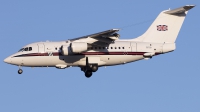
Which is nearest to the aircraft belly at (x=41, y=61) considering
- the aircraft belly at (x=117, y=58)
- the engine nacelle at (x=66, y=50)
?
the engine nacelle at (x=66, y=50)

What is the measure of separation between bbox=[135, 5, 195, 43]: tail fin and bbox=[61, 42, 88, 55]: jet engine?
4.81 meters

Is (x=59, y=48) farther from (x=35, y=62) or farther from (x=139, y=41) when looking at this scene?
(x=139, y=41)

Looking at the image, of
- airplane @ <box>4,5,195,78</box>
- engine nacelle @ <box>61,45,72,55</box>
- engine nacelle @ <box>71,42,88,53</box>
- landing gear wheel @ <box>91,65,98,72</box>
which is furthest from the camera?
landing gear wheel @ <box>91,65,98,72</box>

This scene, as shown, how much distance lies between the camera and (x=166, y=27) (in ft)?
124

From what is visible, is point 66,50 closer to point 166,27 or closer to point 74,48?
point 74,48

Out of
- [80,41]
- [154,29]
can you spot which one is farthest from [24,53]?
[154,29]

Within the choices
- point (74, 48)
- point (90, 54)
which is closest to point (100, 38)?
point (90, 54)

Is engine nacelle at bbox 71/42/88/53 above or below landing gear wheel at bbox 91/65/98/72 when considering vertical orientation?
above

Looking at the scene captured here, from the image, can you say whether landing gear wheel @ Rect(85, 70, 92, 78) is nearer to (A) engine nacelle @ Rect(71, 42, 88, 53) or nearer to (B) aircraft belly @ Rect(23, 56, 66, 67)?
(B) aircraft belly @ Rect(23, 56, 66, 67)

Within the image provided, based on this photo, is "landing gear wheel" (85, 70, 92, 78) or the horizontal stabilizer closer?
the horizontal stabilizer

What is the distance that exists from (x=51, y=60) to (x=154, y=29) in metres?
8.51

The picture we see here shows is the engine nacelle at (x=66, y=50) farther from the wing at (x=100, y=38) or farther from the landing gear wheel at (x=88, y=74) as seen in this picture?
the landing gear wheel at (x=88, y=74)

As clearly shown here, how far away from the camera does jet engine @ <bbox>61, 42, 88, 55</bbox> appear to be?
3425cm

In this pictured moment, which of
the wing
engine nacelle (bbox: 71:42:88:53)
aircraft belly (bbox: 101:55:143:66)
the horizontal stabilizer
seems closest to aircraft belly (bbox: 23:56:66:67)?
engine nacelle (bbox: 71:42:88:53)
